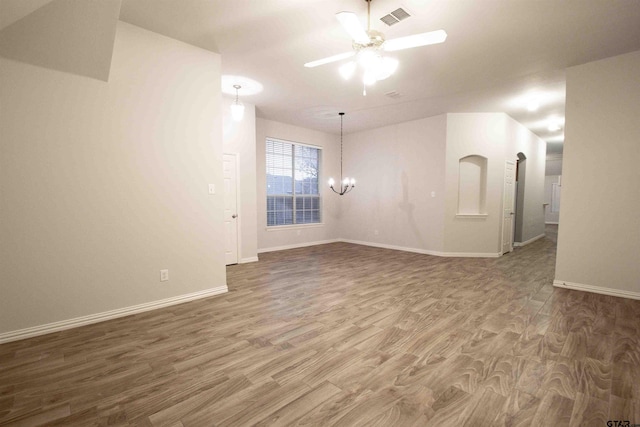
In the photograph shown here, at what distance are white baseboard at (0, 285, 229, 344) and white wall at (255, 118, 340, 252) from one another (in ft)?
10.6

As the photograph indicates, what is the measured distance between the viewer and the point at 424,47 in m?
3.37

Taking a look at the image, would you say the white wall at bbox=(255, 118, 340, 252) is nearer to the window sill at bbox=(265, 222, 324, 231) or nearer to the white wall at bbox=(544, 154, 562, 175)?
the window sill at bbox=(265, 222, 324, 231)

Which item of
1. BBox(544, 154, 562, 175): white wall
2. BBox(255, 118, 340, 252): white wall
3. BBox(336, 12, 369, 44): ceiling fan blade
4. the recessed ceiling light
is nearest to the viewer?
BBox(336, 12, 369, 44): ceiling fan blade

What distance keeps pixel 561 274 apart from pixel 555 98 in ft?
10.5

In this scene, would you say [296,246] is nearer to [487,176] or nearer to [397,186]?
[397,186]

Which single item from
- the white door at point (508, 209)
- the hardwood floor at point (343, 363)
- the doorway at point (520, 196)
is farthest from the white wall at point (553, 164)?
the hardwood floor at point (343, 363)

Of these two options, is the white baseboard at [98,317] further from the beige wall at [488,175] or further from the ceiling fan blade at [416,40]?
the beige wall at [488,175]

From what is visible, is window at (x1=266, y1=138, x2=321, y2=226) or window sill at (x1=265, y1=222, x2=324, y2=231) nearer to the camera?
window sill at (x1=265, y1=222, x2=324, y2=231)

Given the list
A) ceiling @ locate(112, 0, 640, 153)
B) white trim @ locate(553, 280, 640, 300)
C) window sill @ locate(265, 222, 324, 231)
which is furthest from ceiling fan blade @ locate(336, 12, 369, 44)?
window sill @ locate(265, 222, 324, 231)

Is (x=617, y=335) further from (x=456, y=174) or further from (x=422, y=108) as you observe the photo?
(x=422, y=108)

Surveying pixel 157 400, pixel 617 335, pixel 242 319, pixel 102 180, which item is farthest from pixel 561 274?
pixel 102 180

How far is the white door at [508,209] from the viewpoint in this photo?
20.6 ft

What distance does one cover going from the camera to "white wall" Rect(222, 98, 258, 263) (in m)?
5.32

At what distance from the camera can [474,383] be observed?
1.92 metres
